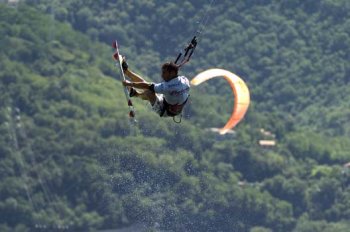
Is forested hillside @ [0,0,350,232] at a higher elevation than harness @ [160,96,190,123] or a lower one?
lower

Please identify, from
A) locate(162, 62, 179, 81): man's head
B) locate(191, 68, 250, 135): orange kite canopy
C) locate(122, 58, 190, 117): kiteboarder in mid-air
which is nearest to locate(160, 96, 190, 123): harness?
locate(122, 58, 190, 117): kiteboarder in mid-air

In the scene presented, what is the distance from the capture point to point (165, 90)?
20875 mm

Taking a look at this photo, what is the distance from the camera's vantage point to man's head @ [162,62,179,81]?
20.7 metres

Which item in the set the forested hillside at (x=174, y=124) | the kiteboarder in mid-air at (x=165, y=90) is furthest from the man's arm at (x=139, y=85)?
the forested hillside at (x=174, y=124)

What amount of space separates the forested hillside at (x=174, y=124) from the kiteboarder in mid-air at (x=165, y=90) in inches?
869

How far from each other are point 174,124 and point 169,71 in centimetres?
4087

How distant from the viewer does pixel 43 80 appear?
7894cm

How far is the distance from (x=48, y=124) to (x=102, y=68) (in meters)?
8.73

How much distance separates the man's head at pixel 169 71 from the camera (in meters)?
20.7

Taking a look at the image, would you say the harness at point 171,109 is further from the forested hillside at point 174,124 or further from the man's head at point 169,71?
the forested hillside at point 174,124

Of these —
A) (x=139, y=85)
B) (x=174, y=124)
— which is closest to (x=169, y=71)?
(x=139, y=85)

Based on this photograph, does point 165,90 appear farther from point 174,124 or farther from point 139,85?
point 174,124

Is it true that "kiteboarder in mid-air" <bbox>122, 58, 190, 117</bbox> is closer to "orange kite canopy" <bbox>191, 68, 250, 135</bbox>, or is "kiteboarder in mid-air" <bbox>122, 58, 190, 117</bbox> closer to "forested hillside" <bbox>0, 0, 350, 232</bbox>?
"orange kite canopy" <bbox>191, 68, 250, 135</bbox>

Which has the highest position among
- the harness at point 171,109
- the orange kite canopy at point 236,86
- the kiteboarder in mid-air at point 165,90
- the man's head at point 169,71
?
the man's head at point 169,71
